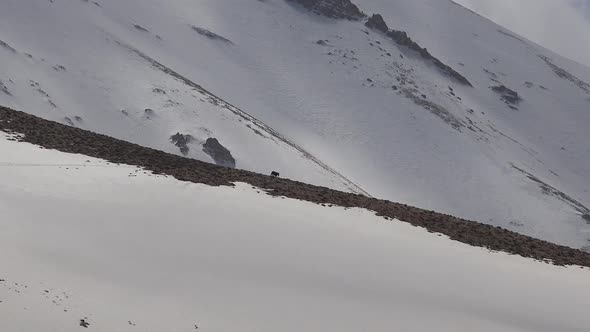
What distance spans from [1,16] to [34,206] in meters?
78.3

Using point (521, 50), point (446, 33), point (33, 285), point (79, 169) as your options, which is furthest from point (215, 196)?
point (521, 50)

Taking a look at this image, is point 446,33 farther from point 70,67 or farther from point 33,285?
point 33,285

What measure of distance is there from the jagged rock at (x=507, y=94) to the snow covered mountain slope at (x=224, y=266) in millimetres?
122645

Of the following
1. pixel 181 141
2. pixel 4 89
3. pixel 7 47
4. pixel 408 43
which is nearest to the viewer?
pixel 4 89

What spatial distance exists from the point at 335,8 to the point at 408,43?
18.5m

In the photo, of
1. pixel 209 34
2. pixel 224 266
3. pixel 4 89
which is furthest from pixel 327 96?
pixel 224 266

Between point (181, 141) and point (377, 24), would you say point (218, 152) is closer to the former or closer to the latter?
point (181, 141)

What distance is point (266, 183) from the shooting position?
62.3ft

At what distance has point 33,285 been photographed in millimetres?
9742

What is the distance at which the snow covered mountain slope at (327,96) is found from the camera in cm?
7519

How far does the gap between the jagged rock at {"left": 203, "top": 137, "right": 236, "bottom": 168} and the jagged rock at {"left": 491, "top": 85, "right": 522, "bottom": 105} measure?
78.6 m

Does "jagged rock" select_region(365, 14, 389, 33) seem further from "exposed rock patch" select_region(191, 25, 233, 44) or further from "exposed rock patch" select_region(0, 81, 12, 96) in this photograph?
"exposed rock patch" select_region(0, 81, 12, 96)

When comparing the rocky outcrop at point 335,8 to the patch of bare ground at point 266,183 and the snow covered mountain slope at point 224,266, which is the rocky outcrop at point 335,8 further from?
the snow covered mountain slope at point 224,266

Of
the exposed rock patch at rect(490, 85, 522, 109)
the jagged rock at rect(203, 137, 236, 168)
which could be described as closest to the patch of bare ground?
the jagged rock at rect(203, 137, 236, 168)
